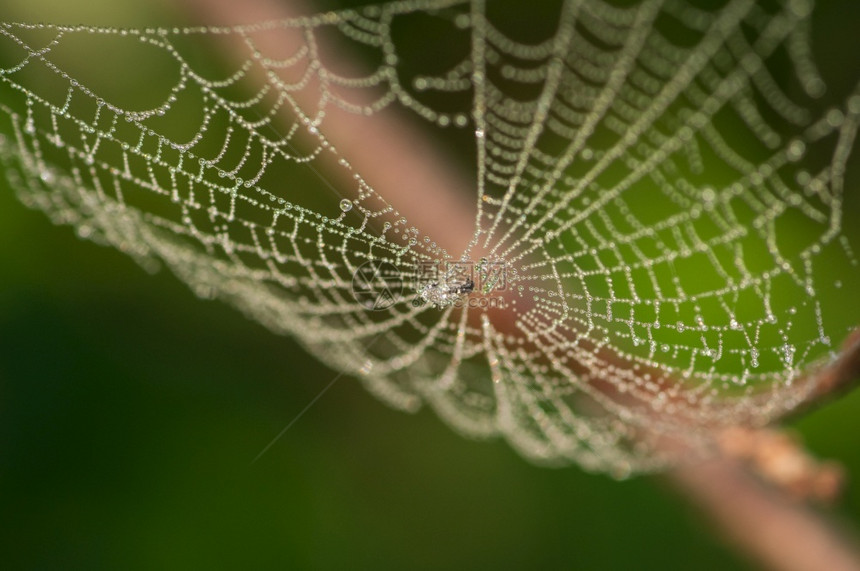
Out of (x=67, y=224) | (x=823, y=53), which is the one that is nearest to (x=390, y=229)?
(x=67, y=224)

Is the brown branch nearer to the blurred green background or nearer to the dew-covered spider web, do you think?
the dew-covered spider web

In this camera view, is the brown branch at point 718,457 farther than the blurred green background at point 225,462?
No

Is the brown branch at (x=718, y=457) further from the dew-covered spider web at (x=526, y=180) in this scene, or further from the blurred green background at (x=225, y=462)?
the blurred green background at (x=225, y=462)

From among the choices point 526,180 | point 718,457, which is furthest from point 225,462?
point 718,457

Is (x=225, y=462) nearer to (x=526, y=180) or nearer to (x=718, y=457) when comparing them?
(x=526, y=180)

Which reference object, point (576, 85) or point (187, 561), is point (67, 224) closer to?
point (187, 561)

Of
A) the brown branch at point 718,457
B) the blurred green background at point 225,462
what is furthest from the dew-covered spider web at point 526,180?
the blurred green background at point 225,462

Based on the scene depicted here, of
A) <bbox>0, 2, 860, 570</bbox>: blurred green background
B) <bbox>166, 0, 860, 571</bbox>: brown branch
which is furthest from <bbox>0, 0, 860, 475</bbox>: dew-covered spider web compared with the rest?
<bbox>0, 2, 860, 570</bbox>: blurred green background
